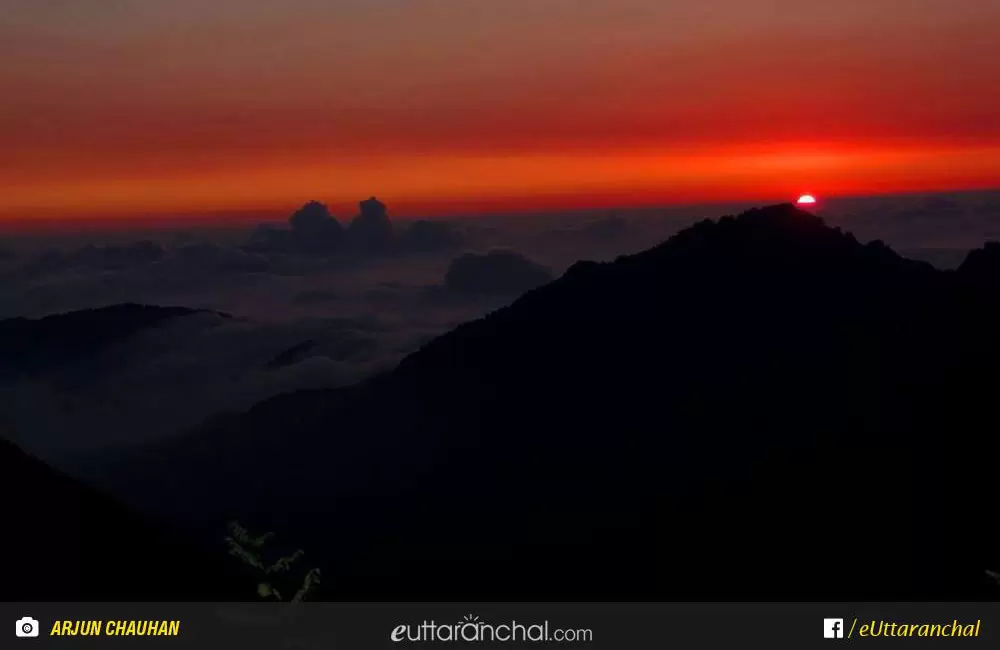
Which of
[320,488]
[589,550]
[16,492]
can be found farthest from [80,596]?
[320,488]

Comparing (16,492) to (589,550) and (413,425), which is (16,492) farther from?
(413,425)

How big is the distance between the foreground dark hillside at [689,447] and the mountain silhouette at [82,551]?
37968mm

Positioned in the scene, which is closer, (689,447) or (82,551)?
(82,551)

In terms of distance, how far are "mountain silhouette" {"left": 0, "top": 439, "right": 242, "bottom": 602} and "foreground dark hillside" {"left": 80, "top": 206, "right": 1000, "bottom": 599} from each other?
125 ft

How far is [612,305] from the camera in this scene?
15425 centimetres

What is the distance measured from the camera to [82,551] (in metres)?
46.5

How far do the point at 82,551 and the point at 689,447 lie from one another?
89418 millimetres

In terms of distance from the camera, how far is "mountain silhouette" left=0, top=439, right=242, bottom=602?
42.3 metres

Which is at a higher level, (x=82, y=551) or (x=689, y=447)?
(x=82, y=551)

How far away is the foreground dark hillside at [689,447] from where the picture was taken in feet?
338
